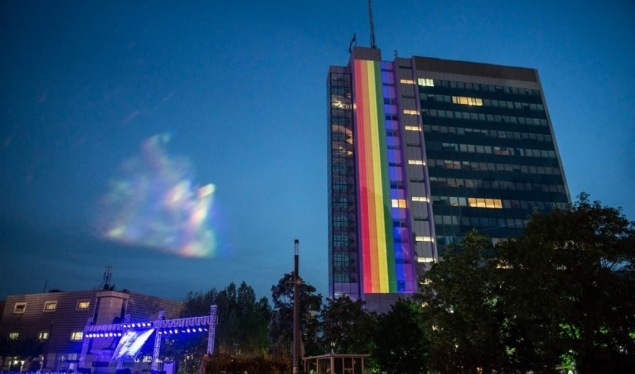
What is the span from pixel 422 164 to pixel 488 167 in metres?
14.4

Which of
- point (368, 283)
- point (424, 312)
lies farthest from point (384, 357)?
point (368, 283)

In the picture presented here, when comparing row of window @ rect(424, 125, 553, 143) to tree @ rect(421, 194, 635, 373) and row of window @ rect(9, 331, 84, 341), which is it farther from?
row of window @ rect(9, 331, 84, 341)

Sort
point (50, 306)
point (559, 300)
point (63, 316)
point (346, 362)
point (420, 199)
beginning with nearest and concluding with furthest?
1. point (559, 300)
2. point (346, 362)
3. point (63, 316)
4. point (50, 306)
5. point (420, 199)

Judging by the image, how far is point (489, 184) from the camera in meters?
90.0

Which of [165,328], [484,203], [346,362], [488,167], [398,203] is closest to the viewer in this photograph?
[346,362]

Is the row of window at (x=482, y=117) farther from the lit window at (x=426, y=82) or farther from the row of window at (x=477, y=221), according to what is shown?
the row of window at (x=477, y=221)

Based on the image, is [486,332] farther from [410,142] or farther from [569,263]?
[410,142]

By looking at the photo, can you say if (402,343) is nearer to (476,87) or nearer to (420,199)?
(420,199)

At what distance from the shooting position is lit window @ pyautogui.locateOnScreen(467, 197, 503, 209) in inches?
3438

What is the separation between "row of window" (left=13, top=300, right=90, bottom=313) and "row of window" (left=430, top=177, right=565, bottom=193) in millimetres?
70463

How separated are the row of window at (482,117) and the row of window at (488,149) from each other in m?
7.20

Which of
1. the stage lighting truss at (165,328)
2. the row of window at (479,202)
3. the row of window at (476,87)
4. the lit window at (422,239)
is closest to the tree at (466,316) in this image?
the stage lighting truss at (165,328)

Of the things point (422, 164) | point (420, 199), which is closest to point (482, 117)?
point (422, 164)

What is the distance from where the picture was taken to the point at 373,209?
289 ft
